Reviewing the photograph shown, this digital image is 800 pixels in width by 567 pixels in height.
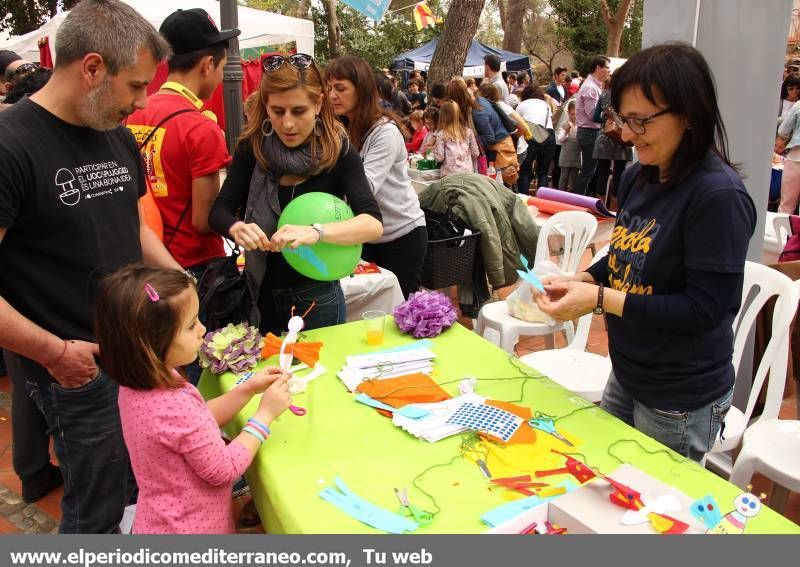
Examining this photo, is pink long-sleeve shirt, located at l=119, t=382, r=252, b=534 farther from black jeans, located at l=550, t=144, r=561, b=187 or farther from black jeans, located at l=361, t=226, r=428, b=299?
black jeans, located at l=550, t=144, r=561, b=187

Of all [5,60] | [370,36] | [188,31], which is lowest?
[188,31]

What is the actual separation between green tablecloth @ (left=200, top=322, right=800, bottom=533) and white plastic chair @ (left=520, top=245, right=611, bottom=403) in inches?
30.0

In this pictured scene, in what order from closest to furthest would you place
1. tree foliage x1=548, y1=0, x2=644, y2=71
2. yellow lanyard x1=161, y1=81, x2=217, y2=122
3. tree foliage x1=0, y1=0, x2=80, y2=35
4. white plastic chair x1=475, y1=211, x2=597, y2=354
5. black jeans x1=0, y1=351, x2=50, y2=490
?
yellow lanyard x1=161, y1=81, x2=217, y2=122, black jeans x1=0, y1=351, x2=50, y2=490, white plastic chair x1=475, y1=211, x2=597, y2=354, tree foliage x1=0, y1=0, x2=80, y2=35, tree foliage x1=548, y1=0, x2=644, y2=71

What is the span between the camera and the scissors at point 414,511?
1.38 meters

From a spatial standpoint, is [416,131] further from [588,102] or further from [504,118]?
[588,102]

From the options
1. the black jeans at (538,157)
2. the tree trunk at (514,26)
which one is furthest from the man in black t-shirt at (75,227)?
the tree trunk at (514,26)

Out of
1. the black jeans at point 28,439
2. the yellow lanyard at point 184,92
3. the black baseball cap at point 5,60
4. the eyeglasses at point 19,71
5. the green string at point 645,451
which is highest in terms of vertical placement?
the black baseball cap at point 5,60

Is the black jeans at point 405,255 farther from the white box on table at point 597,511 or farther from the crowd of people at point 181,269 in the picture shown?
the white box on table at point 597,511

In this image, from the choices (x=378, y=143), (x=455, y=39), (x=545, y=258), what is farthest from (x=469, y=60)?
(x=378, y=143)

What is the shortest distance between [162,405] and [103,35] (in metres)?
0.99

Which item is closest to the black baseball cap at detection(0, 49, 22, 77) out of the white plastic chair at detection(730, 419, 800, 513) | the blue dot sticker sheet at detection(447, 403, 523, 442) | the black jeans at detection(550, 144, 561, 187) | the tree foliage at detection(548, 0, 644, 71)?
the blue dot sticker sheet at detection(447, 403, 523, 442)

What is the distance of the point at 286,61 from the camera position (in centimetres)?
227

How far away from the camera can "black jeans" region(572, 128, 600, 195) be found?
27.4 feet

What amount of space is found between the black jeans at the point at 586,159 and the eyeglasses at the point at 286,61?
21.9ft
